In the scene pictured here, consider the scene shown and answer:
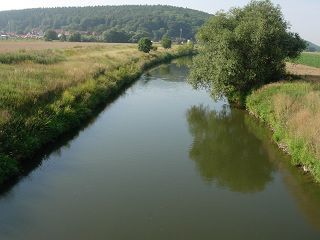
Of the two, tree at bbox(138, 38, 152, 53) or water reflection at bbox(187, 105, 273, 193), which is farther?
tree at bbox(138, 38, 152, 53)

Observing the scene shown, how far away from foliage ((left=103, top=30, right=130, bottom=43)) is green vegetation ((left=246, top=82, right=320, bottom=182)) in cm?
10665

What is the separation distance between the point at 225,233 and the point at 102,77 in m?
22.7

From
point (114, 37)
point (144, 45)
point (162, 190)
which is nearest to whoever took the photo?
point (162, 190)

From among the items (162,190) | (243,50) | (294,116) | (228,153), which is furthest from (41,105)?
(243,50)

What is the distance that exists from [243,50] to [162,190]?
17.4 metres

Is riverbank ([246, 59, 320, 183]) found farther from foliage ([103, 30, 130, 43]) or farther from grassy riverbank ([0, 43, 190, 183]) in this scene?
foliage ([103, 30, 130, 43])

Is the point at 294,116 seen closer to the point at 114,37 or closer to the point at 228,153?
the point at 228,153

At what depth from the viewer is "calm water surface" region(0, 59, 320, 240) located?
1133 centimetres

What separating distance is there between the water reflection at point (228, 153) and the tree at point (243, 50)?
2.98m

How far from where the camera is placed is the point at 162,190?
1398 centimetres

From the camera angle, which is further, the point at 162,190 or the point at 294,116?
the point at 294,116

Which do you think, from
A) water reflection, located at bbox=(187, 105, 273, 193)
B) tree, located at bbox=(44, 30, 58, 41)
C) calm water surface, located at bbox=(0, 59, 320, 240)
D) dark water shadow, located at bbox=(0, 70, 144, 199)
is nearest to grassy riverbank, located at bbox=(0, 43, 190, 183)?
dark water shadow, located at bbox=(0, 70, 144, 199)

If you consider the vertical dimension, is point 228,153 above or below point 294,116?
below

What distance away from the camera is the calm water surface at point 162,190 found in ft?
37.2
